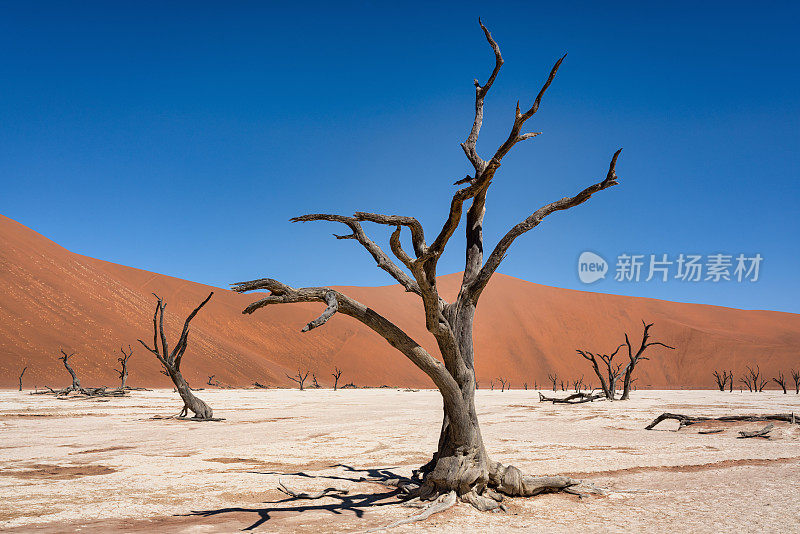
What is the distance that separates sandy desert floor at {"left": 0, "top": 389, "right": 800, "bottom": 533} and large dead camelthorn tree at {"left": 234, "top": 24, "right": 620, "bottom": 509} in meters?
0.38

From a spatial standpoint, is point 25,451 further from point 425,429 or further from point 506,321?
point 506,321

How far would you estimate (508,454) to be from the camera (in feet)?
35.7

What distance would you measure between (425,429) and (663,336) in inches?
3411

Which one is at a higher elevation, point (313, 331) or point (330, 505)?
point (313, 331)

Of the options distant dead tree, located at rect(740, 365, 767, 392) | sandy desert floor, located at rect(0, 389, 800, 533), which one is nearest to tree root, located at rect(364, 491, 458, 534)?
sandy desert floor, located at rect(0, 389, 800, 533)

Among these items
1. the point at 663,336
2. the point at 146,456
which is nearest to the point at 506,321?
the point at 663,336

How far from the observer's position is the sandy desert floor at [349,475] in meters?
6.07

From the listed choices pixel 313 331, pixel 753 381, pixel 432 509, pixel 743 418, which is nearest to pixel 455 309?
pixel 432 509

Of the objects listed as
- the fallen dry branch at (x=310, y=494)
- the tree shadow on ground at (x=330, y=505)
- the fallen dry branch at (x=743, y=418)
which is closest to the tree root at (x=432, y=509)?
the tree shadow on ground at (x=330, y=505)

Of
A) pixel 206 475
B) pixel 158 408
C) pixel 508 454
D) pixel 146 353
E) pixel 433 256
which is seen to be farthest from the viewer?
pixel 146 353

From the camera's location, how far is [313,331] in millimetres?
84438

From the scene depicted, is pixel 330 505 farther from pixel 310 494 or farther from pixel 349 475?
pixel 349 475

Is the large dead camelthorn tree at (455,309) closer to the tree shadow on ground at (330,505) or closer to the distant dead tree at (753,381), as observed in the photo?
the tree shadow on ground at (330,505)

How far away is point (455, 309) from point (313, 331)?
258 feet
